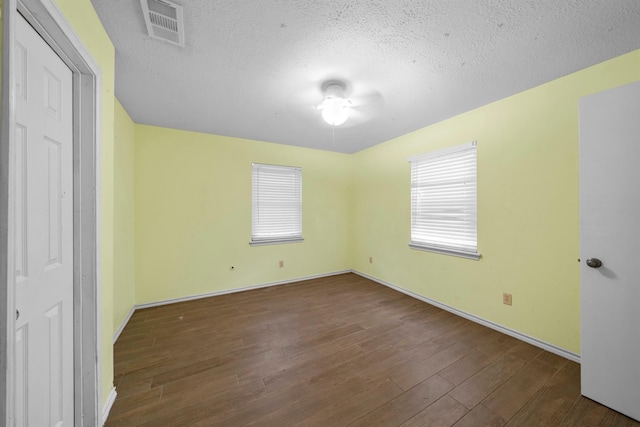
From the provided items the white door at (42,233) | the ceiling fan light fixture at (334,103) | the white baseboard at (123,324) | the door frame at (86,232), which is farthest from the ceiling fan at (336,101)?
the white baseboard at (123,324)

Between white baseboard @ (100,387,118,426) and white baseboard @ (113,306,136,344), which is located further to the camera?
white baseboard @ (113,306,136,344)

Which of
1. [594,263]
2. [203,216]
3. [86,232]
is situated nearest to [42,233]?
[86,232]

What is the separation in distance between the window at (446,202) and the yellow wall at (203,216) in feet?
6.19

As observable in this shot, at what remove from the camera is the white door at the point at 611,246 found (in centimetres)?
147

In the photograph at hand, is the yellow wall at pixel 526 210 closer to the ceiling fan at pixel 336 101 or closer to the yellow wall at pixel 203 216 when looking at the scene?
the ceiling fan at pixel 336 101

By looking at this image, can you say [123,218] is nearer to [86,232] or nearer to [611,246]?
[86,232]

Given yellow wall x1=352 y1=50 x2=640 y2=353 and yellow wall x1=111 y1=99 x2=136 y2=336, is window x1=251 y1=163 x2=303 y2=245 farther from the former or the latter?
yellow wall x1=352 y1=50 x2=640 y2=353

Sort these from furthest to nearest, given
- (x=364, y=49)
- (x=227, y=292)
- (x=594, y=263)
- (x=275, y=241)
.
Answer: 1. (x=275, y=241)
2. (x=227, y=292)
3. (x=364, y=49)
4. (x=594, y=263)

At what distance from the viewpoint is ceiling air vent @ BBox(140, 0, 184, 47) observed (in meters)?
1.34

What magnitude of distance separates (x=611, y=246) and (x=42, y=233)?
10.9 feet

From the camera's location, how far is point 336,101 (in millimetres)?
2213

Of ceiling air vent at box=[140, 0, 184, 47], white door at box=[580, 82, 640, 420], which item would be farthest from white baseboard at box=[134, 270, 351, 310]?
white door at box=[580, 82, 640, 420]

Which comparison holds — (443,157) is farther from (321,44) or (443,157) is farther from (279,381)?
(279,381)

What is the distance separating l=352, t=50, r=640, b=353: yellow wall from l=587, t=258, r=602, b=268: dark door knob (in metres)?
0.48
